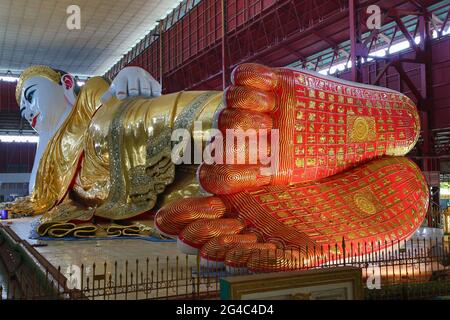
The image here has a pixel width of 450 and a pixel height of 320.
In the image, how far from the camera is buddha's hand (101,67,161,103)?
633cm

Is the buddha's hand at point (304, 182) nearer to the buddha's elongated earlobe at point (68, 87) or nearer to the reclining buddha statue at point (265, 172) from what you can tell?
the reclining buddha statue at point (265, 172)

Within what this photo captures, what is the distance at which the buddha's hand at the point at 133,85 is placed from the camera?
6328 millimetres

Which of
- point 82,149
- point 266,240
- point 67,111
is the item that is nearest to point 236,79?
point 266,240

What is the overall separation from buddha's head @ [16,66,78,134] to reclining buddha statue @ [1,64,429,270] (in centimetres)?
292

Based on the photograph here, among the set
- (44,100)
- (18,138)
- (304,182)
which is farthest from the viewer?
(18,138)

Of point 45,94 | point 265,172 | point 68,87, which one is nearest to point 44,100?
point 45,94

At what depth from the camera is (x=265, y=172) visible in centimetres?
385

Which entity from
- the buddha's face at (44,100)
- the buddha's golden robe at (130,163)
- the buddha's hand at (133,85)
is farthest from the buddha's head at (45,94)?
the buddha's hand at (133,85)

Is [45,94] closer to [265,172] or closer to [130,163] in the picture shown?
[130,163]

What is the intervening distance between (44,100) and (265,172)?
6.40 meters

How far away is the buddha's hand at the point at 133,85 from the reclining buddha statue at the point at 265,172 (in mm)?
19

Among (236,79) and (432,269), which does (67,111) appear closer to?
(236,79)

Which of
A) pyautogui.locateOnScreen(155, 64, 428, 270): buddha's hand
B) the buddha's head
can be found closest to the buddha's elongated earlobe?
the buddha's head

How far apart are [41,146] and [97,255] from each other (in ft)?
17.3
